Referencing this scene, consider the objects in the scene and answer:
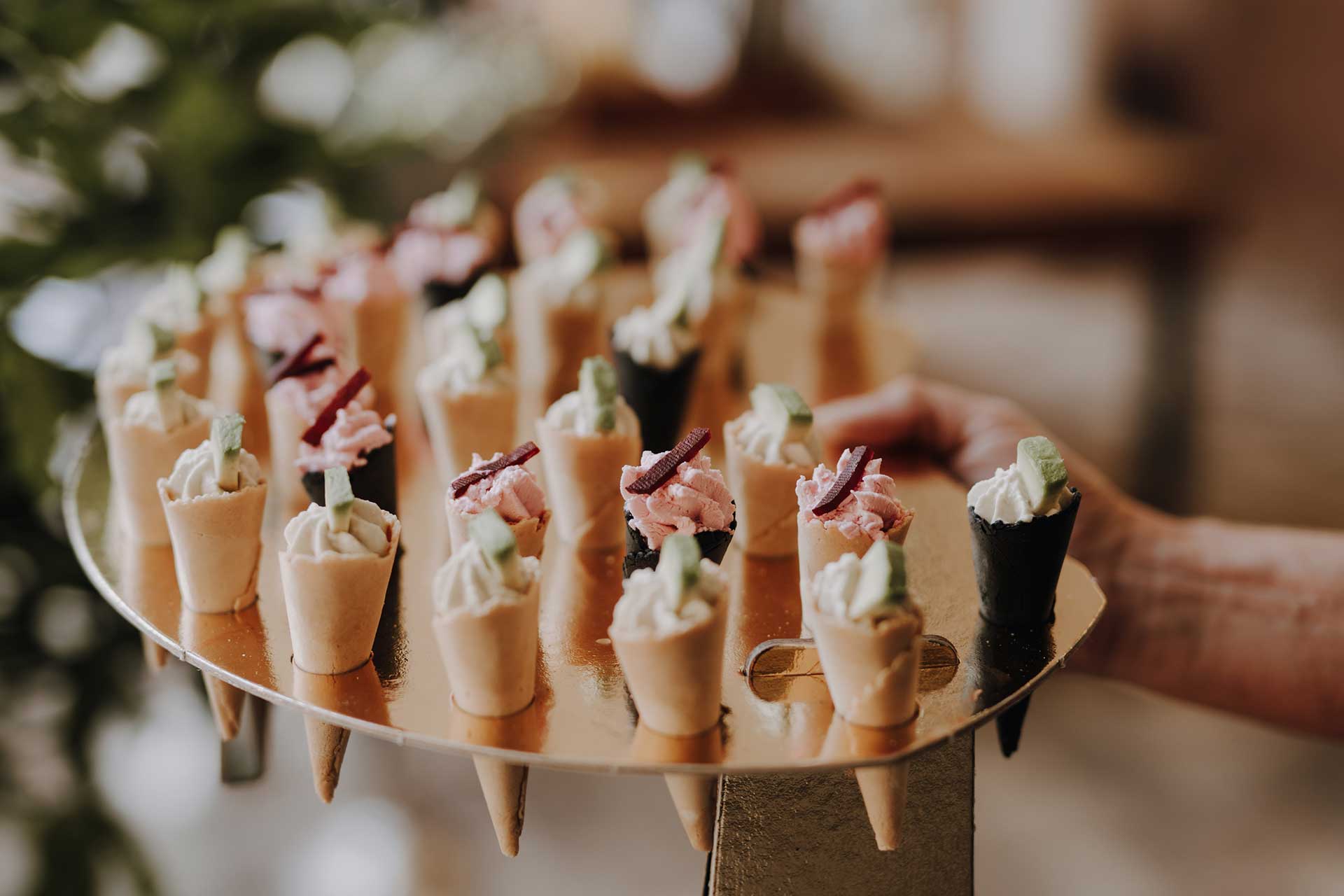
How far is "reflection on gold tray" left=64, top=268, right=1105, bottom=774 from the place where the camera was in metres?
1.30

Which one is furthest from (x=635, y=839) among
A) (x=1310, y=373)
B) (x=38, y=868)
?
(x=1310, y=373)

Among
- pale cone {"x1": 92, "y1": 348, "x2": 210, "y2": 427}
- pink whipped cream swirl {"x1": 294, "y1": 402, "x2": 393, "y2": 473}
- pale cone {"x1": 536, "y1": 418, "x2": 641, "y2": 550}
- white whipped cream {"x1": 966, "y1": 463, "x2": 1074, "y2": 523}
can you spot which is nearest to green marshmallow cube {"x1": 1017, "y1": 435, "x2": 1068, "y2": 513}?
white whipped cream {"x1": 966, "y1": 463, "x2": 1074, "y2": 523}

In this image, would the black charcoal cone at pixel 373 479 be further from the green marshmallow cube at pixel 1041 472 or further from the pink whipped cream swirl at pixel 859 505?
the green marshmallow cube at pixel 1041 472

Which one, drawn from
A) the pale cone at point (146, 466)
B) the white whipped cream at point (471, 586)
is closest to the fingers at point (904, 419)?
the white whipped cream at point (471, 586)

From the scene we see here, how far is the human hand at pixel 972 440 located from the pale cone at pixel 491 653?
3.02ft

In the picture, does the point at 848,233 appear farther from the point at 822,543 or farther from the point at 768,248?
the point at 768,248

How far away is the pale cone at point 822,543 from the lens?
1535mm

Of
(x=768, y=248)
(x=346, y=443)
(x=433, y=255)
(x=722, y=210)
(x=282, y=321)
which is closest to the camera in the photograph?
(x=346, y=443)

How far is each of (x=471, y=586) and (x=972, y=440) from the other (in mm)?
1087

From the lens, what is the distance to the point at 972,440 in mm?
2152

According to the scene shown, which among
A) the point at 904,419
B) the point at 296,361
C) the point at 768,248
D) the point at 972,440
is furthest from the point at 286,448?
the point at 768,248

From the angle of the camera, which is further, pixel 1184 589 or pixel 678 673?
pixel 1184 589

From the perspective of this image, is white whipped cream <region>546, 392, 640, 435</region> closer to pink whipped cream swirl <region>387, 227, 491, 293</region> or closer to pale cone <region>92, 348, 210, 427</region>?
pale cone <region>92, 348, 210, 427</region>

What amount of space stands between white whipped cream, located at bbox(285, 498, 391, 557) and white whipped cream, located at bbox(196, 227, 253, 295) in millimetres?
1097
